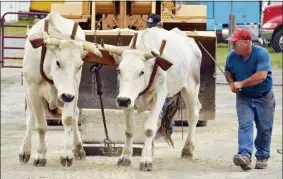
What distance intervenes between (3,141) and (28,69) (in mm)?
3064

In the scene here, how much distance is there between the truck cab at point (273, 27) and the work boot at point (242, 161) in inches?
750

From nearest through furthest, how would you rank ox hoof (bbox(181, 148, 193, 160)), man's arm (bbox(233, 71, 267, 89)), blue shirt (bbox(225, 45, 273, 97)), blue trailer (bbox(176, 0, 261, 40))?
man's arm (bbox(233, 71, 267, 89)), blue shirt (bbox(225, 45, 273, 97)), ox hoof (bbox(181, 148, 193, 160)), blue trailer (bbox(176, 0, 261, 40))

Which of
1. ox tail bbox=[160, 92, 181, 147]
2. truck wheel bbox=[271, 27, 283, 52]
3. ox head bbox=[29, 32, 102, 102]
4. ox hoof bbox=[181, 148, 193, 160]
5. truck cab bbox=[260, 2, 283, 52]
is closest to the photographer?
ox head bbox=[29, 32, 102, 102]

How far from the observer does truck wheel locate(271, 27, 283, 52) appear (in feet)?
101

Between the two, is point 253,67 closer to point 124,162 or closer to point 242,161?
point 242,161

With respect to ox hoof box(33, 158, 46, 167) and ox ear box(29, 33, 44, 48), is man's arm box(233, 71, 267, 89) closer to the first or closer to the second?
ox ear box(29, 33, 44, 48)

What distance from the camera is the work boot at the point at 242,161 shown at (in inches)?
459

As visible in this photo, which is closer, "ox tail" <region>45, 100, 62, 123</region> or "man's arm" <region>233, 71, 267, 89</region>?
"man's arm" <region>233, 71, 267, 89</region>

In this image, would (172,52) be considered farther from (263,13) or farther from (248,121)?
(263,13)

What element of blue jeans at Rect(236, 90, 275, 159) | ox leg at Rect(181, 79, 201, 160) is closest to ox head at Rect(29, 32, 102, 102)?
blue jeans at Rect(236, 90, 275, 159)

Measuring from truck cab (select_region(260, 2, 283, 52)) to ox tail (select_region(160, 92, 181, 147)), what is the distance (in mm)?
17264

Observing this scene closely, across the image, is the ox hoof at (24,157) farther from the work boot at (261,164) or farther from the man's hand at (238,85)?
the work boot at (261,164)

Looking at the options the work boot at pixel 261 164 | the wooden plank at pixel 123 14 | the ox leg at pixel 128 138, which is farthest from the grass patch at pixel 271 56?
the ox leg at pixel 128 138

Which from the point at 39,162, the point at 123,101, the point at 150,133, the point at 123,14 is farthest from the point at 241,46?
the point at 123,14
